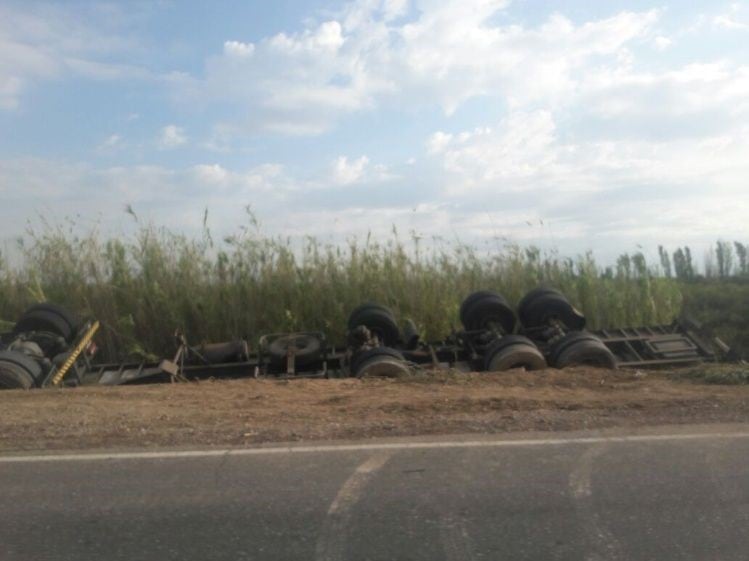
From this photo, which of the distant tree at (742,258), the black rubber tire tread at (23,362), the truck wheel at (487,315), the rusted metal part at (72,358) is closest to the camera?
the black rubber tire tread at (23,362)

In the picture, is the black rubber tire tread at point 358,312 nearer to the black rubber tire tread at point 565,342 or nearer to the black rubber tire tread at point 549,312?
the black rubber tire tread at point 549,312

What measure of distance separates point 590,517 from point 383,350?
7.08m

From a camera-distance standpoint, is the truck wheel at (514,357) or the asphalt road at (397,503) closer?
the asphalt road at (397,503)

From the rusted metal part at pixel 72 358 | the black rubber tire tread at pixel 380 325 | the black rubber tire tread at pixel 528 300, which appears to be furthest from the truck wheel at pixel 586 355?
the rusted metal part at pixel 72 358

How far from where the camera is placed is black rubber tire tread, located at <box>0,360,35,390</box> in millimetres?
11930

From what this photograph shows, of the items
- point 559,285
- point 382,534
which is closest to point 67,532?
point 382,534

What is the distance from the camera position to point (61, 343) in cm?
1373

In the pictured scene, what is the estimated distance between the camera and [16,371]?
1202 centimetres

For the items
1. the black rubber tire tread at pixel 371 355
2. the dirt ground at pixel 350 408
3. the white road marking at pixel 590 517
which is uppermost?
the black rubber tire tread at pixel 371 355

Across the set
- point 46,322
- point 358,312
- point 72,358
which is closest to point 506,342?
point 358,312

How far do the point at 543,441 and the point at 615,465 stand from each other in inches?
38.7

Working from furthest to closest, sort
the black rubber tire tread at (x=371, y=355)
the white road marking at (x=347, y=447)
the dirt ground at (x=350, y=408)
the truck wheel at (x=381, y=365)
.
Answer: the black rubber tire tread at (x=371, y=355)
the truck wheel at (x=381, y=365)
the dirt ground at (x=350, y=408)
the white road marking at (x=347, y=447)

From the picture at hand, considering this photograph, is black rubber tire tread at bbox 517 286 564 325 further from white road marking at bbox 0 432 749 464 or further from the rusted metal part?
the rusted metal part

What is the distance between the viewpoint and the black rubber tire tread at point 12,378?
11930mm
